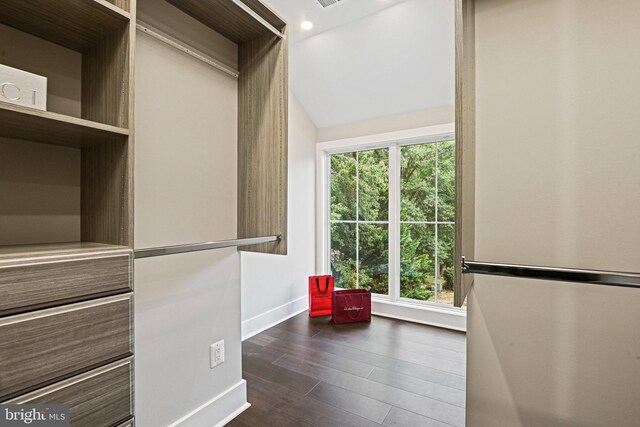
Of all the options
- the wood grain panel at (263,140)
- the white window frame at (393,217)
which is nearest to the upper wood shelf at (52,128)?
the wood grain panel at (263,140)

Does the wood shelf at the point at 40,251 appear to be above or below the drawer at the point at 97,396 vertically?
above

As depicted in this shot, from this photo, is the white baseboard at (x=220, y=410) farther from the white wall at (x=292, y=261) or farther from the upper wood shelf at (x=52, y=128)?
the upper wood shelf at (x=52, y=128)

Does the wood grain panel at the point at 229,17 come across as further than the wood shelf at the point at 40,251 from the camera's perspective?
Yes

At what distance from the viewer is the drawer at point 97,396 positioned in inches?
31.5

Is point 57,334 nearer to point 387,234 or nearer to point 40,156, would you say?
point 40,156

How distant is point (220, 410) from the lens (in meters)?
1.69

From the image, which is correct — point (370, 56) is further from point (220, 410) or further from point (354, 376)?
point (220, 410)

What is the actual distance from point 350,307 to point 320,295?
1.30 feet

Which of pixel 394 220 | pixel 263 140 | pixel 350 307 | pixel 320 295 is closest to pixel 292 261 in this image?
pixel 320 295

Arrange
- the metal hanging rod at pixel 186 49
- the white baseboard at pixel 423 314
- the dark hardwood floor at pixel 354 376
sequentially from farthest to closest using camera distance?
the white baseboard at pixel 423 314, the dark hardwood floor at pixel 354 376, the metal hanging rod at pixel 186 49

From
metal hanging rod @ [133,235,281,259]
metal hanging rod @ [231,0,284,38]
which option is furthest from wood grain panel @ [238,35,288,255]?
metal hanging rod @ [133,235,281,259]

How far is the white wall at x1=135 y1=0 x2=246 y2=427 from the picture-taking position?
1355 mm

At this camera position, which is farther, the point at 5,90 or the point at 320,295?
the point at 320,295

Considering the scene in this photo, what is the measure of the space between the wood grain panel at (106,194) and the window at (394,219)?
9.36 feet
